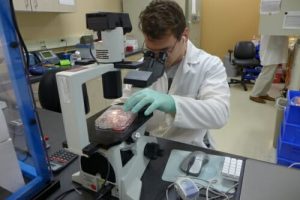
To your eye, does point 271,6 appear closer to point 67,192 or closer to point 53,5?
point 53,5

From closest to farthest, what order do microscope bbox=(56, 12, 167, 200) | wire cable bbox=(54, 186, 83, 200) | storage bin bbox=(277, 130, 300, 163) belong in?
microscope bbox=(56, 12, 167, 200) < wire cable bbox=(54, 186, 83, 200) < storage bin bbox=(277, 130, 300, 163)

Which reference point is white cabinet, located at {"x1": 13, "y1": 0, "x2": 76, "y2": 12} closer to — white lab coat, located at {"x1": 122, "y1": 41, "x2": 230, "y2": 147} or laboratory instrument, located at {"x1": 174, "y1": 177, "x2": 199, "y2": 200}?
white lab coat, located at {"x1": 122, "y1": 41, "x2": 230, "y2": 147}

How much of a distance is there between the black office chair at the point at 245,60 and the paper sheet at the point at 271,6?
1359 millimetres

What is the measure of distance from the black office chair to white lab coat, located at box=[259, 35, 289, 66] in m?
0.80

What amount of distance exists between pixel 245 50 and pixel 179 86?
11.2 ft

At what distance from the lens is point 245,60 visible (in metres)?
4.21

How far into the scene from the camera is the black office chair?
4145 millimetres

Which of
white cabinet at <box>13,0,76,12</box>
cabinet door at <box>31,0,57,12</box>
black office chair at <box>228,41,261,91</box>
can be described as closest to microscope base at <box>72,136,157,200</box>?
white cabinet at <box>13,0,76,12</box>

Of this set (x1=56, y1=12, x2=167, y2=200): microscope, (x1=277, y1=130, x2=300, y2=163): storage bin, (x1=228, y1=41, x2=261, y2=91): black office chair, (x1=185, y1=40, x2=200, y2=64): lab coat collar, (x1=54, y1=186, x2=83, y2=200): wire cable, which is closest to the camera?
(x1=56, y1=12, x2=167, y2=200): microscope

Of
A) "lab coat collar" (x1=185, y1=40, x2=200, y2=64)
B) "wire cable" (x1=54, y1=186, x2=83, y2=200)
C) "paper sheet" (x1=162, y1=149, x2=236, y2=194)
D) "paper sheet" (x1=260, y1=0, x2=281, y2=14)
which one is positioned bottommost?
"wire cable" (x1=54, y1=186, x2=83, y2=200)

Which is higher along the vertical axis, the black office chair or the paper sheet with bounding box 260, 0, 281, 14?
the paper sheet with bounding box 260, 0, 281, 14

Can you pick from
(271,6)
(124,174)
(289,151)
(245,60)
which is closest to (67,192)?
(124,174)

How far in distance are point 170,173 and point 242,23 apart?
16.2 feet

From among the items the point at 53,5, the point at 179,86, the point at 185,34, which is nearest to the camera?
the point at 185,34
